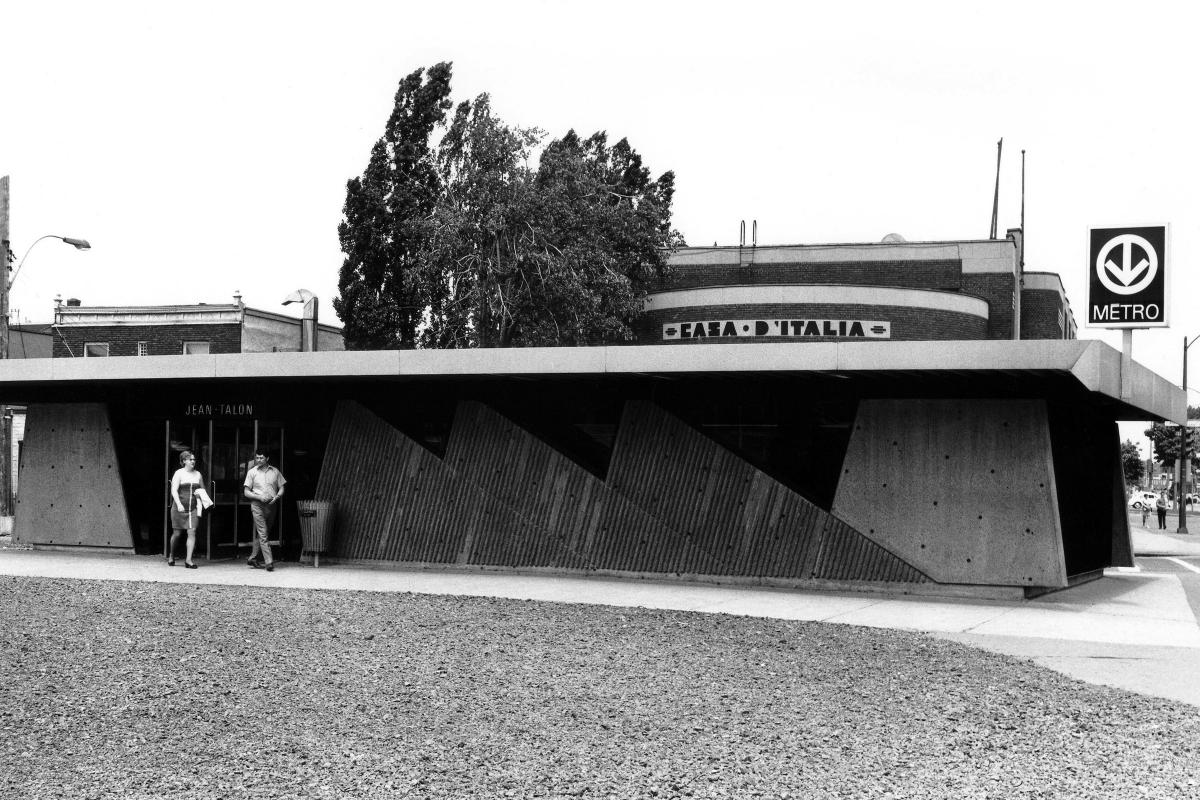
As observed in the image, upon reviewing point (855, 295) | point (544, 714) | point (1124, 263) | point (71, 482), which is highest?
point (855, 295)

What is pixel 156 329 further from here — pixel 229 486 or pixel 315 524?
pixel 315 524

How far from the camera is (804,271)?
56000 millimetres

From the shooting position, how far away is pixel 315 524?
57.7 feet

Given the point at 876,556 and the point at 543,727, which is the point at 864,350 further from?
the point at 543,727

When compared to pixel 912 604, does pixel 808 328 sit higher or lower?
higher

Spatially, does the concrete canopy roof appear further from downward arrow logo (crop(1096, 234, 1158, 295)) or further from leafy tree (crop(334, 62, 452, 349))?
leafy tree (crop(334, 62, 452, 349))

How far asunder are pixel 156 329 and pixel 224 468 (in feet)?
155

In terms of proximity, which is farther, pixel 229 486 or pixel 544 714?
pixel 229 486

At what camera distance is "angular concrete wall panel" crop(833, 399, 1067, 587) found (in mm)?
14992

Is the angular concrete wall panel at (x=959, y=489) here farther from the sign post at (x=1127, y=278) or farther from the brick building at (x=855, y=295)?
the brick building at (x=855, y=295)

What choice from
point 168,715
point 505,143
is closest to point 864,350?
point 168,715

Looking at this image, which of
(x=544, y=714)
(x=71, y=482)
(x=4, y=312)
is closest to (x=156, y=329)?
(x=4, y=312)

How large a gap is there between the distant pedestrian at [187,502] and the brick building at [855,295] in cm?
3329

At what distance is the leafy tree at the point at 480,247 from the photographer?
42.4m
